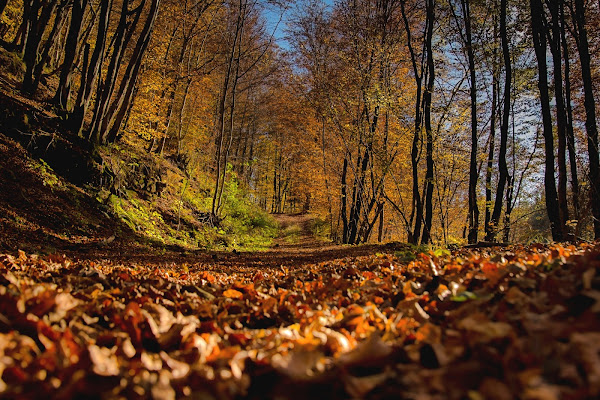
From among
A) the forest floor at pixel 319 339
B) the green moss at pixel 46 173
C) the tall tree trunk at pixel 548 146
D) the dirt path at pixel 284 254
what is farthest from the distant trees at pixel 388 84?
the forest floor at pixel 319 339

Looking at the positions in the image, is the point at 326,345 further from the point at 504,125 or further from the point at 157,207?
the point at 157,207

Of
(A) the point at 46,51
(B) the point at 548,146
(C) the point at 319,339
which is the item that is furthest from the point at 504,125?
(A) the point at 46,51

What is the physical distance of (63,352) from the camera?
0.97 m

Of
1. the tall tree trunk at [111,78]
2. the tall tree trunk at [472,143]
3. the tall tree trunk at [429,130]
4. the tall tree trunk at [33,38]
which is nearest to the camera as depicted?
the tall tree trunk at [111,78]

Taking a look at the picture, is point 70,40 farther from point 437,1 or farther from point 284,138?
point 284,138

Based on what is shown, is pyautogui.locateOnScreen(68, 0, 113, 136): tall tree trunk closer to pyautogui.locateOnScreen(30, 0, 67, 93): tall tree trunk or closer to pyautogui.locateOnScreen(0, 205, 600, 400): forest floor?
pyautogui.locateOnScreen(30, 0, 67, 93): tall tree trunk

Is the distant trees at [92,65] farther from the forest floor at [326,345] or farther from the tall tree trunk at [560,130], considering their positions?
the tall tree trunk at [560,130]

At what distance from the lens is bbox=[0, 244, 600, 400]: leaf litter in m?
0.79

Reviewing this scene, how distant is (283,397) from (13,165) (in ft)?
22.3

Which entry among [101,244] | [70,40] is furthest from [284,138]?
[101,244]

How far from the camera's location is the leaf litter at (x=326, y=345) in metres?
0.79

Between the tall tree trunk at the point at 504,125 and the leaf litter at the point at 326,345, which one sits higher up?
the tall tree trunk at the point at 504,125

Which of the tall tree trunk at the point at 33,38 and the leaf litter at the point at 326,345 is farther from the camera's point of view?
the tall tree trunk at the point at 33,38

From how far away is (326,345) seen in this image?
1.18m
